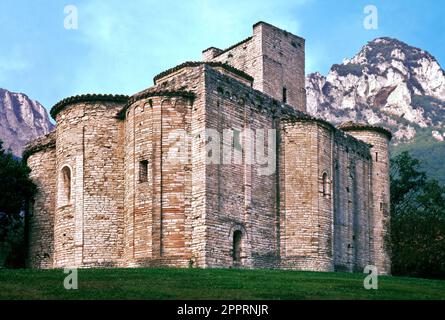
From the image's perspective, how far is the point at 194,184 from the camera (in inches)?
1216

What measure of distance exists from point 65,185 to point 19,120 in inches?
4174

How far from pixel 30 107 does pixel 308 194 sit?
11282 cm

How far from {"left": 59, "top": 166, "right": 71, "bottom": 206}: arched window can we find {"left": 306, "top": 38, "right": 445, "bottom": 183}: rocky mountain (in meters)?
84.0

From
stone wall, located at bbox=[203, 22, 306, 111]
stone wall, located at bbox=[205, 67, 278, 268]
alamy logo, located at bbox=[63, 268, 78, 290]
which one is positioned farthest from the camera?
stone wall, located at bbox=[203, 22, 306, 111]

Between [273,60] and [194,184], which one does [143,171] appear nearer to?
[194,184]

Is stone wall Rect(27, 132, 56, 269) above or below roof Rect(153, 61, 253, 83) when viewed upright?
below

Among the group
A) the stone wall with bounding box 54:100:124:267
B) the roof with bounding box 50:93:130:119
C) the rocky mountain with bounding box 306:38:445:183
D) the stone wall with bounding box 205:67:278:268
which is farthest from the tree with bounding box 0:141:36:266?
the rocky mountain with bounding box 306:38:445:183

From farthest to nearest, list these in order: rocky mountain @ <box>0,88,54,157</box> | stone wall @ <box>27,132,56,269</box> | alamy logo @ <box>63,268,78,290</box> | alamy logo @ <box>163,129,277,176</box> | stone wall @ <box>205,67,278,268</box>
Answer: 1. rocky mountain @ <box>0,88,54,157</box>
2. stone wall @ <box>27,132,56,269</box>
3. alamy logo @ <box>163,129,277,176</box>
4. stone wall @ <box>205,67,278,268</box>
5. alamy logo @ <box>63,268,78,290</box>

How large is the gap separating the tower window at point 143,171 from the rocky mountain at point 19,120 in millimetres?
102824

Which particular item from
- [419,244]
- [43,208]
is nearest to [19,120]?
[43,208]

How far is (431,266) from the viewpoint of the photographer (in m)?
41.7

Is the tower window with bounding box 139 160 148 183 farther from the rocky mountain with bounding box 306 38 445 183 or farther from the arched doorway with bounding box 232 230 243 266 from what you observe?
the rocky mountain with bounding box 306 38 445 183

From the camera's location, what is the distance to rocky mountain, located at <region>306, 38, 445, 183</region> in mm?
121250
